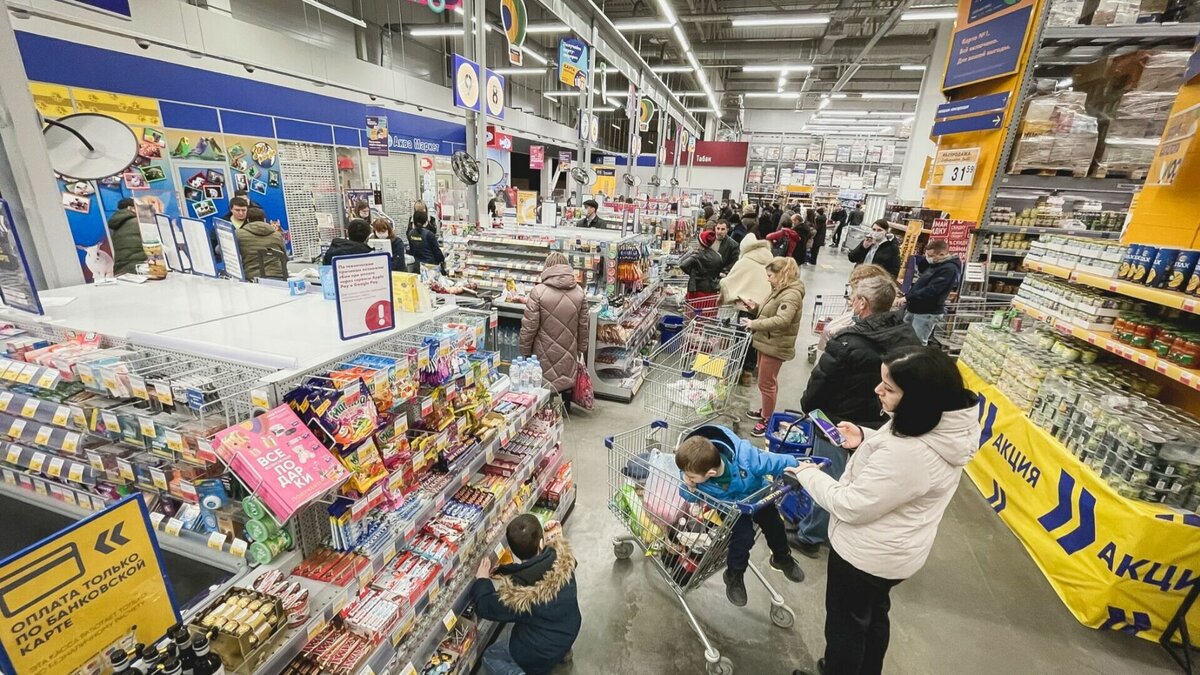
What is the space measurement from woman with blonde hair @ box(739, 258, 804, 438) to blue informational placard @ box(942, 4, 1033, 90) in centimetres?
399

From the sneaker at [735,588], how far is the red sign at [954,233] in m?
5.32

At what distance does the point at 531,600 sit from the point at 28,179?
2.95m

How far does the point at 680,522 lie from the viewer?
8.50 ft

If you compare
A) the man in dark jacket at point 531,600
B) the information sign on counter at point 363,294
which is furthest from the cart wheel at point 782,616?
the information sign on counter at point 363,294

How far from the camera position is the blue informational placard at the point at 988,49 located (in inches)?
220

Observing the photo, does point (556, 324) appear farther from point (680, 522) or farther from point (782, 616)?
point (782, 616)

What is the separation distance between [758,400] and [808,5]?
13.2 m

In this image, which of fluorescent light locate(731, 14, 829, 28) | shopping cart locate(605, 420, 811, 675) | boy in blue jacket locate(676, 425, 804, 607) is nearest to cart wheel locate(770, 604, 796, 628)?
shopping cart locate(605, 420, 811, 675)

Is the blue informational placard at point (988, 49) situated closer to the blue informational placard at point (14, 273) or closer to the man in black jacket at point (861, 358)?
the man in black jacket at point (861, 358)

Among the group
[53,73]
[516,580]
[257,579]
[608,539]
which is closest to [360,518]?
[257,579]

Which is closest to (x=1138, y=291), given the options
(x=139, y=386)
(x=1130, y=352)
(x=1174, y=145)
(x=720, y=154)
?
(x=1130, y=352)

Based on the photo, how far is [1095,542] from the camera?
9.71 feet

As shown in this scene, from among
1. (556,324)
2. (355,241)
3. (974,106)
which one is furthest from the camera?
(974,106)

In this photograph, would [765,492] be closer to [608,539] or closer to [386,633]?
[608,539]
